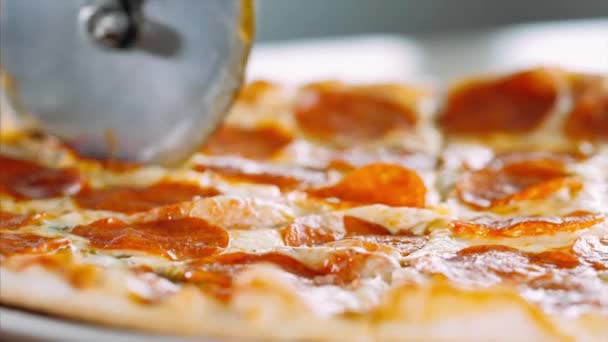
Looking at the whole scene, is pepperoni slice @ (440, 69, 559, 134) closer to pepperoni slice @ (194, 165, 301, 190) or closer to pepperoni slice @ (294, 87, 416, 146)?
pepperoni slice @ (294, 87, 416, 146)

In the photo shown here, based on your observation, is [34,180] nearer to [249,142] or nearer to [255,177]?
[255,177]

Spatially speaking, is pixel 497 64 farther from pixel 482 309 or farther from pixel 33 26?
pixel 482 309

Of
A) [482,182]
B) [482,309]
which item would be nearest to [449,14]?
[482,182]

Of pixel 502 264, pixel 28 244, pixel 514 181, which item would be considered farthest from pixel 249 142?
pixel 502 264

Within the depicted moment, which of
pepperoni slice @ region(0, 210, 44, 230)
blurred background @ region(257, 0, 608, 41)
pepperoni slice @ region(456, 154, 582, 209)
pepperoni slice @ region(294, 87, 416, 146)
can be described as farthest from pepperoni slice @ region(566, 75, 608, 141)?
blurred background @ region(257, 0, 608, 41)

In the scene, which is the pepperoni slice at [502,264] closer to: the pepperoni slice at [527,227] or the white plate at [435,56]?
the pepperoni slice at [527,227]

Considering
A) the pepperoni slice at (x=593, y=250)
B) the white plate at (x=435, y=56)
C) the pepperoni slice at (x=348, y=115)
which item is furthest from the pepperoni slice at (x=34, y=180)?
the white plate at (x=435, y=56)
